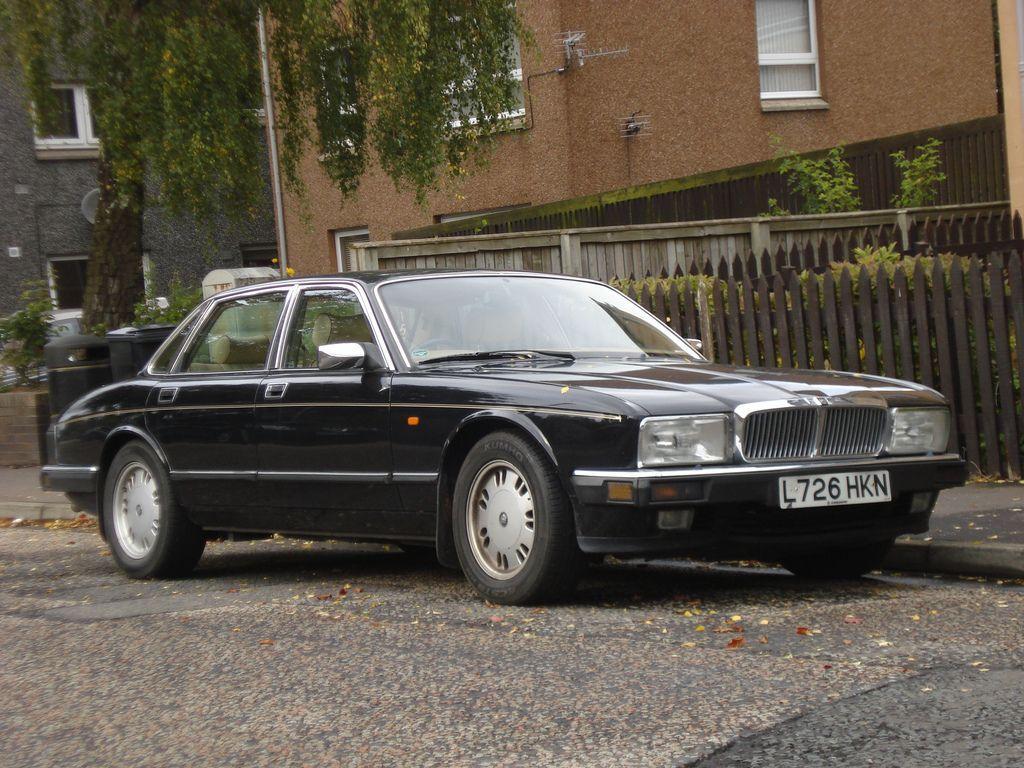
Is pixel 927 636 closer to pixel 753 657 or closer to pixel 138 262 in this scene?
pixel 753 657

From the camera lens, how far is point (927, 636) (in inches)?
209

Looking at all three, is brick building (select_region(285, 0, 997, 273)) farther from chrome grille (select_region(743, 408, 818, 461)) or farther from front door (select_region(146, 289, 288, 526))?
chrome grille (select_region(743, 408, 818, 461))

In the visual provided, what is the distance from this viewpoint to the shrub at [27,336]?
1722cm

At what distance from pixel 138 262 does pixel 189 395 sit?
28.6 feet

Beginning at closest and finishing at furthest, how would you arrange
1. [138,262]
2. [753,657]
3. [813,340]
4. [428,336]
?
[753,657], [428,336], [813,340], [138,262]

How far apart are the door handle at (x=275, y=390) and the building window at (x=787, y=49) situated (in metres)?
17.1

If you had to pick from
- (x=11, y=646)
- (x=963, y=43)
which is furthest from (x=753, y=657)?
(x=963, y=43)

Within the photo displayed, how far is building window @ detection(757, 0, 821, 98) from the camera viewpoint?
2325cm

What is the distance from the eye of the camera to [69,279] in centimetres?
2977

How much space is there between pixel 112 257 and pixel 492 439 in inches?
406

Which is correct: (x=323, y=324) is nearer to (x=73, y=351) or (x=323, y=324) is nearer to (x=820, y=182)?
(x=73, y=351)

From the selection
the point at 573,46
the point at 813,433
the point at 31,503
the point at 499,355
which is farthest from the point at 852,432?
the point at 573,46

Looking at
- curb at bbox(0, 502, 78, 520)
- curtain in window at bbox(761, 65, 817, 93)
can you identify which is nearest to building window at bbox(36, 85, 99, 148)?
curtain in window at bbox(761, 65, 817, 93)

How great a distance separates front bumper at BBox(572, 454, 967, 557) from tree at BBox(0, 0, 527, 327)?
874 cm
